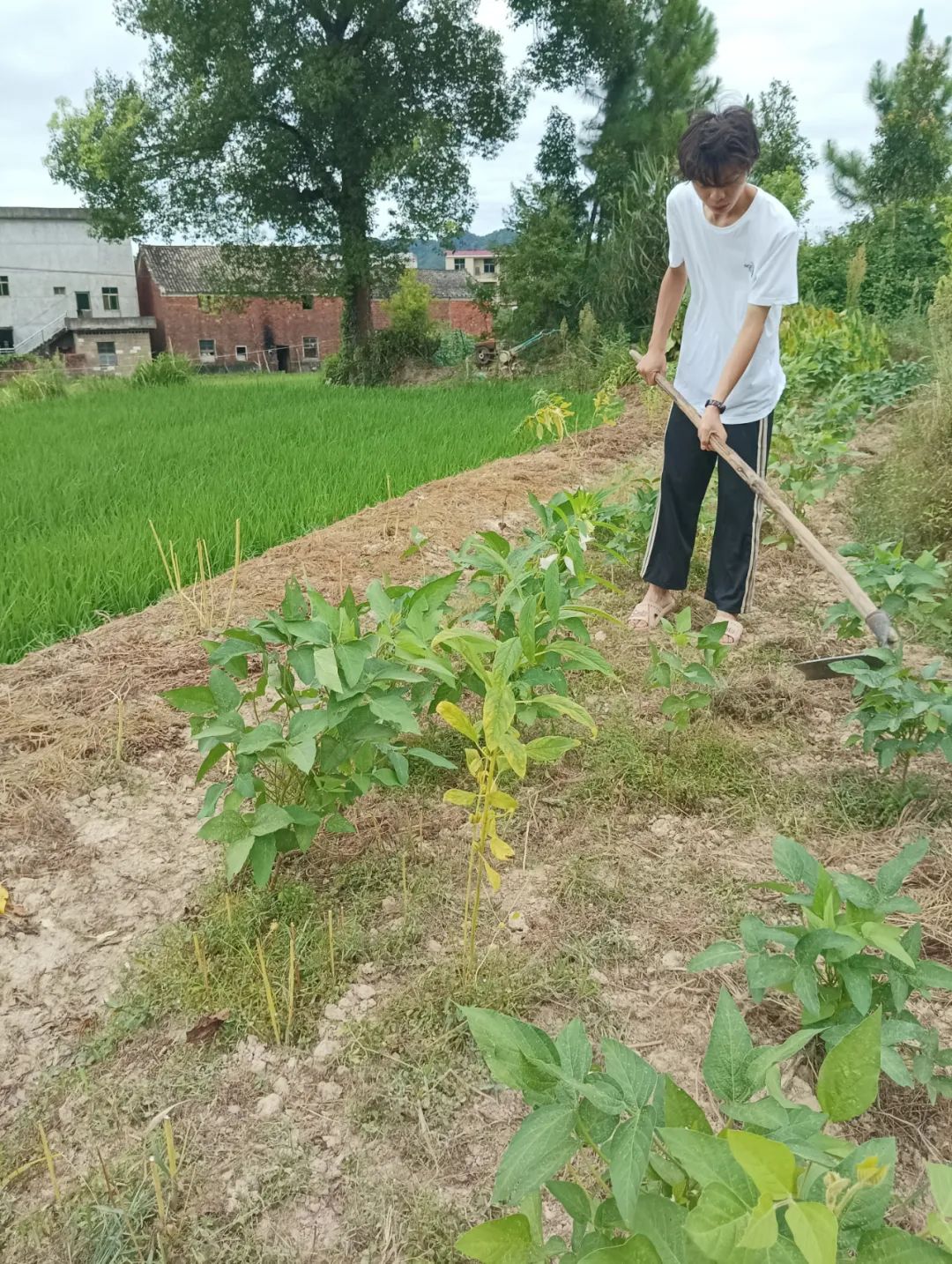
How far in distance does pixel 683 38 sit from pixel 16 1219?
2327cm

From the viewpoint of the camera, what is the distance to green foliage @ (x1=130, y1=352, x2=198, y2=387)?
15.7 m

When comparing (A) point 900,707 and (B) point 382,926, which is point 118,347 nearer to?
(B) point 382,926

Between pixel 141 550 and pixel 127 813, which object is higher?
pixel 141 550

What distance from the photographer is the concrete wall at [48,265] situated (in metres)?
33.2

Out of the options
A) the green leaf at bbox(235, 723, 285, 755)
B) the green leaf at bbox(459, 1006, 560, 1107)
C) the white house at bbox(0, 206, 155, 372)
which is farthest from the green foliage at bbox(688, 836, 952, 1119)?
the white house at bbox(0, 206, 155, 372)

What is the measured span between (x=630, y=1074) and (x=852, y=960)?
56cm

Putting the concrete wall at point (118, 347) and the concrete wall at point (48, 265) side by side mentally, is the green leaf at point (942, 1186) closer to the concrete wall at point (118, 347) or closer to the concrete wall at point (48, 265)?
the concrete wall at point (118, 347)

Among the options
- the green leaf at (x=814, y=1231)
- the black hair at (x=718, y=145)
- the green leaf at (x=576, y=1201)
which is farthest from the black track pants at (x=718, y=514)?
the green leaf at (x=814, y=1231)

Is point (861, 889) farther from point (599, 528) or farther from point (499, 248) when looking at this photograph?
point (499, 248)

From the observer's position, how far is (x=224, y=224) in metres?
17.8

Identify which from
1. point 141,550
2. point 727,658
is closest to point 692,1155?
point 727,658

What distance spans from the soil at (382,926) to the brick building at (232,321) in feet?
102

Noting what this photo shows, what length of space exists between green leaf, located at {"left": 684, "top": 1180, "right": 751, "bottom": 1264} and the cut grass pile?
2.86 metres

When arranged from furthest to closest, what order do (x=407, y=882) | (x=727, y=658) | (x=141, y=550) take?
(x=141, y=550) < (x=727, y=658) < (x=407, y=882)
